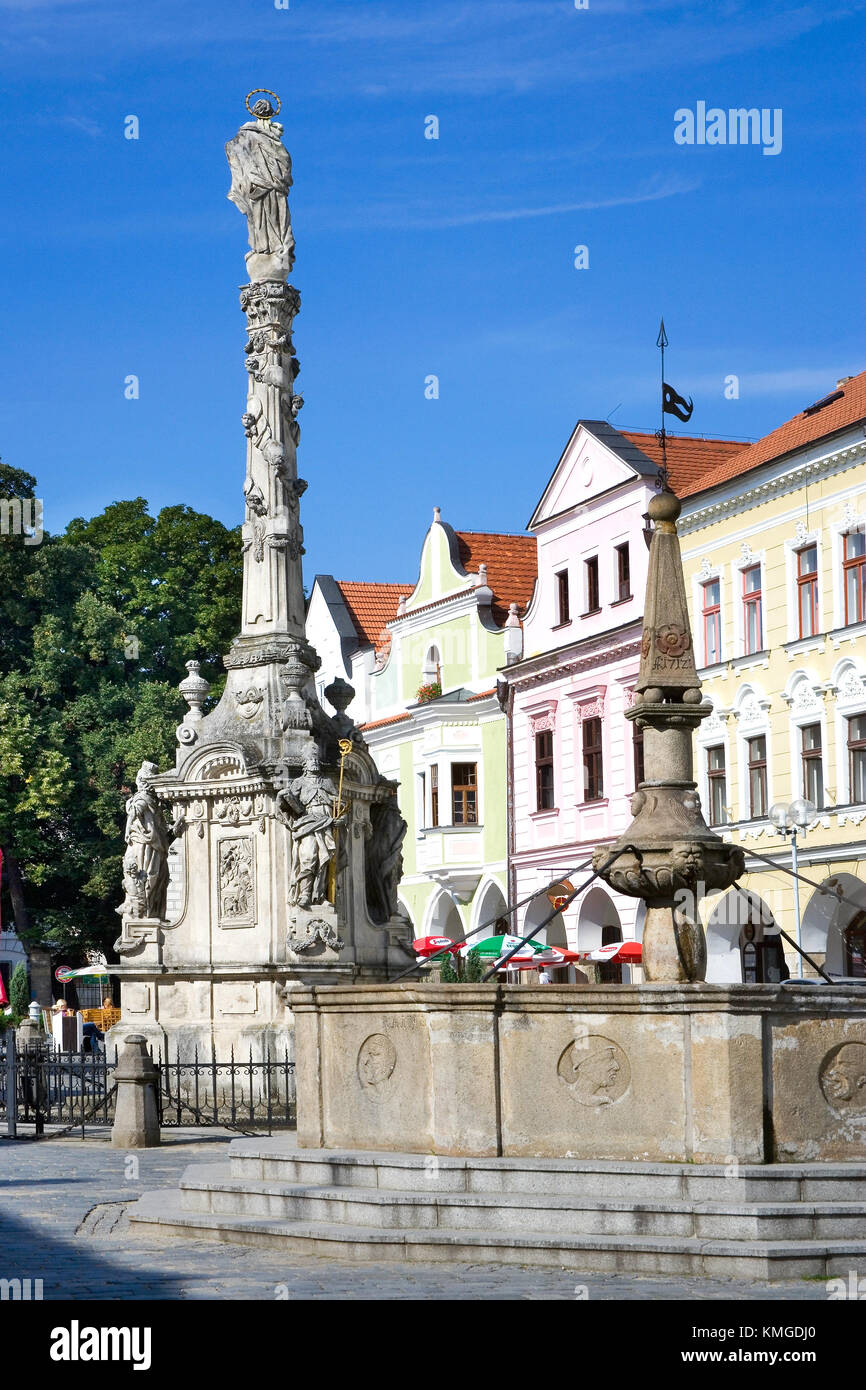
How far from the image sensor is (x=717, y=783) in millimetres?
38188

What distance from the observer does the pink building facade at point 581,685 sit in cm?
4056

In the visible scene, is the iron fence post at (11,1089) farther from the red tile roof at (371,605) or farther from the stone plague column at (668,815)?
the red tile roof at (371,605)

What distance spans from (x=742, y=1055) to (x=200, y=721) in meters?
13.3

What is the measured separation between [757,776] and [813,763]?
6.85 feet

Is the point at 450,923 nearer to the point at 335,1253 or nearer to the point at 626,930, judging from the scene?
the point at 626,930

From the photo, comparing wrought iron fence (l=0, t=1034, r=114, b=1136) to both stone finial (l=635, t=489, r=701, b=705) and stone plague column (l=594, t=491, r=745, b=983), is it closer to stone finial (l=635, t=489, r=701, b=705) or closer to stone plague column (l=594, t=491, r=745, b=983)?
stone plague column (l=594, t=491, r=745, b=983)

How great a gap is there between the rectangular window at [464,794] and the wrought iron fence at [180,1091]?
75.8 feet

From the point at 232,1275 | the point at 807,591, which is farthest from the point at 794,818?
the point at 232,1275

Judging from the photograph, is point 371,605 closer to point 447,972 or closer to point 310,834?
point 447,972

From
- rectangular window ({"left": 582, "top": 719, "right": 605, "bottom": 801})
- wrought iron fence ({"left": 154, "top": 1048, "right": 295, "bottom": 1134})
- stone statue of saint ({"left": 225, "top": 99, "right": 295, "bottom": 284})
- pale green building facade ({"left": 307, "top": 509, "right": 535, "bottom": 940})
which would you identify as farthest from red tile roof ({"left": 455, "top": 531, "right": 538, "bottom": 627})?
wrought iron fence ({"left": 154, "top": 1048, "right": 295, "bottom": 1134})

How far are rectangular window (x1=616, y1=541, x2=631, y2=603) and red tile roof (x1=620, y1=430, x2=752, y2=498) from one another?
1.66 metres

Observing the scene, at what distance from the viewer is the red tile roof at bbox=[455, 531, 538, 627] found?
47.9 meters
